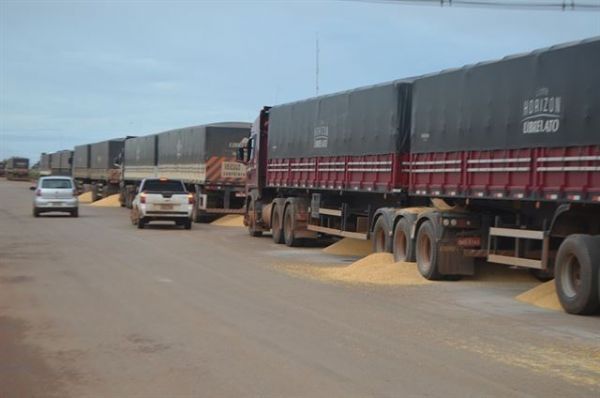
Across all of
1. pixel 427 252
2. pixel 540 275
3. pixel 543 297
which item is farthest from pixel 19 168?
pixel 543 297

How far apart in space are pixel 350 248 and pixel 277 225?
3567 mm

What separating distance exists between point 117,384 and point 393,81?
470 inches

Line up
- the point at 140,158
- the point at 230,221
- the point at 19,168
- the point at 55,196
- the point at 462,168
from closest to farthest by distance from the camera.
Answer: the point at 462,168
the point at 230,221
the point at 55,196
the point at 140,158
the point at 19,168

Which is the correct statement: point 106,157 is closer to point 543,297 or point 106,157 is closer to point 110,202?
point 110,202

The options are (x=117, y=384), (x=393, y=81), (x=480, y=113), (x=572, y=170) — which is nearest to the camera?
(x=117, y=384)

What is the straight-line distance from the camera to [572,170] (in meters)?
11.1

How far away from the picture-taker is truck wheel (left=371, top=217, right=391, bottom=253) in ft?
54.2

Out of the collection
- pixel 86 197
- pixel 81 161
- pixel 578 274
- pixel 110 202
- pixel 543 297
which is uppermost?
pixel 81 161

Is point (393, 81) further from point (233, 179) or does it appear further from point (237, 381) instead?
point (233, 179)

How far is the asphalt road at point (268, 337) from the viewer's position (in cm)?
665

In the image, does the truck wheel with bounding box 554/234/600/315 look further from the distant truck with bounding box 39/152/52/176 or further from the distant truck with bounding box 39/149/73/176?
the distant truck with bounding box 39/152/52/176

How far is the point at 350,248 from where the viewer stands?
21047 millimetres

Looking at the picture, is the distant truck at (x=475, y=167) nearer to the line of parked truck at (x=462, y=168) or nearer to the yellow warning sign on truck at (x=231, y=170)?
the line of parked truck at (x=462, y=168)

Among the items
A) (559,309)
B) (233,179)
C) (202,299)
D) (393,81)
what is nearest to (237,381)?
(202,299)
